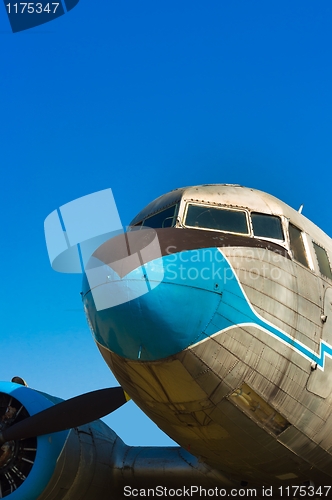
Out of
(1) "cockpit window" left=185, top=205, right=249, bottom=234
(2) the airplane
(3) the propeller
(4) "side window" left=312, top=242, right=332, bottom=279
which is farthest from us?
(3) the propeller

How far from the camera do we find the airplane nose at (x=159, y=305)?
632cm

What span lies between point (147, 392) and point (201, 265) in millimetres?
1801

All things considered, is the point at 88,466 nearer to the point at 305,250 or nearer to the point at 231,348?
the point at 231,348

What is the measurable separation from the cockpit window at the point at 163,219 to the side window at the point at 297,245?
5.57ft

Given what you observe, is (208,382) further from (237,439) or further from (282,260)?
(282,260)

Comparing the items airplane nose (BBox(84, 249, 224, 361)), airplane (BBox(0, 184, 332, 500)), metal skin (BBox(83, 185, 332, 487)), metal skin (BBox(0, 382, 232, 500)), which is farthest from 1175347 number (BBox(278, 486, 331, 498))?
airplane nose (BBox(84, 249, 224, 361))

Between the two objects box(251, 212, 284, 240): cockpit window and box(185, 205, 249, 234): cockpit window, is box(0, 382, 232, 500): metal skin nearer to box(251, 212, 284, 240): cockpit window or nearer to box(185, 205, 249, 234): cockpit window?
box(251, 212, 284, 240): cockpit window

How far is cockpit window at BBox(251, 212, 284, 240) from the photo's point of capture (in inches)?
317

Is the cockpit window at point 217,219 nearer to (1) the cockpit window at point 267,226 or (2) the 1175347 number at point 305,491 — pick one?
(1) the cockpit window at point 267,226

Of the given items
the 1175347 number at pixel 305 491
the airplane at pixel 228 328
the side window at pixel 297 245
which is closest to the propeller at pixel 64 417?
the airplane at pixel 228 328

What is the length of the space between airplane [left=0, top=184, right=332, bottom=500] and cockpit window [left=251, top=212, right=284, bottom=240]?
0.02 meters

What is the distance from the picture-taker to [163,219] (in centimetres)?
842

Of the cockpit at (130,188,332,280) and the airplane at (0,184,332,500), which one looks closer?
the airplane at (0,184,332,500)

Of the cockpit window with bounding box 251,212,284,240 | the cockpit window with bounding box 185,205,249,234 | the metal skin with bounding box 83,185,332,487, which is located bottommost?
A: the metal skin with bounding box 83,185,332,487
